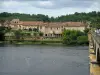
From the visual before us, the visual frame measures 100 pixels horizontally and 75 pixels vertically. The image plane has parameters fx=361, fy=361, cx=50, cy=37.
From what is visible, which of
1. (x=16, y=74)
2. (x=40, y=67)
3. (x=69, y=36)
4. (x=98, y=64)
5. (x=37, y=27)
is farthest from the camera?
(x=37, y=27)

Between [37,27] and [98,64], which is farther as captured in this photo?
[37,27]

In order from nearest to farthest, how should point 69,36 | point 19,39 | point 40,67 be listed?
point 40,67
point 69,36
point 19,39

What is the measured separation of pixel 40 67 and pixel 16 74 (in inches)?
279

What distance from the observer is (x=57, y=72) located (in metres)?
41.5

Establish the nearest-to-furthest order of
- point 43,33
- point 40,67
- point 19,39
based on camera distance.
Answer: point 40,67, point 19,39, point 43,33

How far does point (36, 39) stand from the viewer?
11281 centimetres

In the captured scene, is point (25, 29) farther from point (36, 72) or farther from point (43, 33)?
point (36, 72)

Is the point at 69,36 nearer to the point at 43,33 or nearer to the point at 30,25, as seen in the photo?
the point at 43,33

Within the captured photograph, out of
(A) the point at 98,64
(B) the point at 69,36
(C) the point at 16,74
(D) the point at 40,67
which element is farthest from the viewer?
(B) the point at 69,36

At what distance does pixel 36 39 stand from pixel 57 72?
71575 millimetres

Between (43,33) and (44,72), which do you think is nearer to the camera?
(44,72)

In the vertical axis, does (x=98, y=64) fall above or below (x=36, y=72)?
above

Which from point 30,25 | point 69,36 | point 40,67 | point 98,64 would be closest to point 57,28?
point 30,25

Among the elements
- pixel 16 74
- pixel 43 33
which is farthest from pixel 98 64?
pixel 43 33
